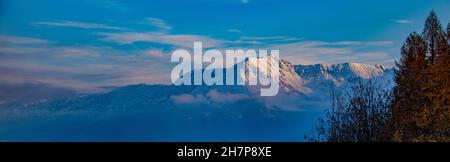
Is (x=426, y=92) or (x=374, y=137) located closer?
(x=374, y=137)

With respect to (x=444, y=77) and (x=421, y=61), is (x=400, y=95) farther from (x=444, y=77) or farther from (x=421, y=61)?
(x=421, y=61)

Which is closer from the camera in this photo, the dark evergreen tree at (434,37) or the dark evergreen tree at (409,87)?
the dark evergreen tree at (409,87)

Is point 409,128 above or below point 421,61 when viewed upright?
below

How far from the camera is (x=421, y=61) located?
3025 cm

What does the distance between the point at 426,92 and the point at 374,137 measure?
272 inches

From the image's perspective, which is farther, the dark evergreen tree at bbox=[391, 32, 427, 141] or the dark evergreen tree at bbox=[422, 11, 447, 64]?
the dark evergreen tree at bbox=[422, 11, 447, 64]

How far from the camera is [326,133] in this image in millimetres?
19297
